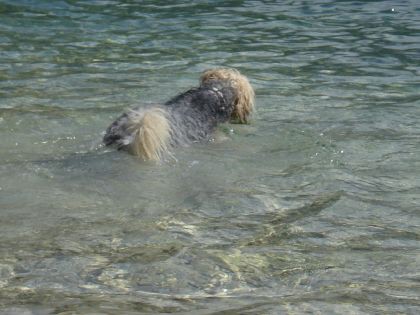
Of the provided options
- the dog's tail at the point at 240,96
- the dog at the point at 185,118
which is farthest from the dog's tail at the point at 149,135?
the dog's tail at the point at 240,96

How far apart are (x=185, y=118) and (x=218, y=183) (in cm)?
125

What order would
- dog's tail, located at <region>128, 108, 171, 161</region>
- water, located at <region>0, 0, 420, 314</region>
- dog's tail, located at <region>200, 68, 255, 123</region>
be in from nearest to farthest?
water, located at <region>0, 0, 420, 314</region> < dog's tail, located at <region>128, 108, 171, 161</region> < dog's tail, located at <region>200, 68, 255, 123</region>

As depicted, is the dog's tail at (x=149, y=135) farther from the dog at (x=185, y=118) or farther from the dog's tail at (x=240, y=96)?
the dog's tail at (x=240, y=96)

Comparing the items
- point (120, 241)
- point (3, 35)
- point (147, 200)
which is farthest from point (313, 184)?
point (3, 35)

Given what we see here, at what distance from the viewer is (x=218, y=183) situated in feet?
18.7

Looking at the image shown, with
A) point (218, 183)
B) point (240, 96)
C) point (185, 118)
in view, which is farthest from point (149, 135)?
point (240, 96)

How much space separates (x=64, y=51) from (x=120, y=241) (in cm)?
579

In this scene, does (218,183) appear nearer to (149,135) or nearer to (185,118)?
(149,135)

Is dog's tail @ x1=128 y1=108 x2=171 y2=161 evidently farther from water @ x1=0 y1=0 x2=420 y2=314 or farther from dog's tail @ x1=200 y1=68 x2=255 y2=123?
dog's tail @ x1=200 y1=68 x2=255 y2=123

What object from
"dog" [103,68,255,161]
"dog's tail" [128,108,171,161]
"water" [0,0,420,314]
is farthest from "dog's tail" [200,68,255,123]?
"dog's tail" [128,108,171,161]

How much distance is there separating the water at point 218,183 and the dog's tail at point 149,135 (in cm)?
10

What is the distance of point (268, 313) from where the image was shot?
12.2 ft

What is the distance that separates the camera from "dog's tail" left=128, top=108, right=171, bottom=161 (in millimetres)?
6016

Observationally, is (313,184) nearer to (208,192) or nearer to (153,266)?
(208,192)
